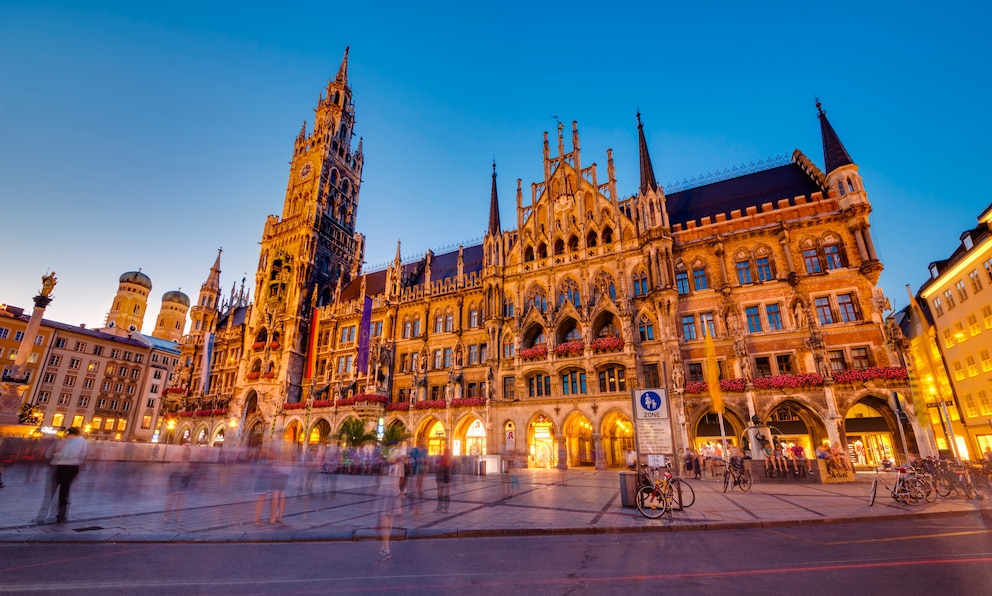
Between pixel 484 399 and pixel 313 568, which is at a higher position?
pixel 484 399

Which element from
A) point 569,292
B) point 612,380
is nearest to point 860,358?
point 612,380

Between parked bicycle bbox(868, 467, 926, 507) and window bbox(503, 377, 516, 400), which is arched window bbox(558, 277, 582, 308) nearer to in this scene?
window bbox(503, 377, 516, 400)

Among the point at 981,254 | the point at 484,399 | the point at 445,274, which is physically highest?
the point at 445,274

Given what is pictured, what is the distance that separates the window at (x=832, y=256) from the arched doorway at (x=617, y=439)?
16.8 m

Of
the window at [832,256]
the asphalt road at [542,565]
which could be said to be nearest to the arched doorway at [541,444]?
the window at [832,256]

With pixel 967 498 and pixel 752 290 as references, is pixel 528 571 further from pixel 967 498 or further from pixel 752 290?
pixel 752 290

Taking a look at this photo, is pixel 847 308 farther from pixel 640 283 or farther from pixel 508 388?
pixel 508 388

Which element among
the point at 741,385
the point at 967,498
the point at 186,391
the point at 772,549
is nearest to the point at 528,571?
the point at 772,549

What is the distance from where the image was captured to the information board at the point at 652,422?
1256cm

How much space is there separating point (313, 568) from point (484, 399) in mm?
28111

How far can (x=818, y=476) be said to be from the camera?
61.6 feet

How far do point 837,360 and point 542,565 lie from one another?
28.5 meters

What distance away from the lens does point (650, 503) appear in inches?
424

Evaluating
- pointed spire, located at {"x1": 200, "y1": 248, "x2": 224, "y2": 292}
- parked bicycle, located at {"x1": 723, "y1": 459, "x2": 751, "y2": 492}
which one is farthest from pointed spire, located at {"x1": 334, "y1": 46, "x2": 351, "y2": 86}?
parked bicycle, located at {"x1": 723, "y1": 459, "x2": 751, "y2": 492}
